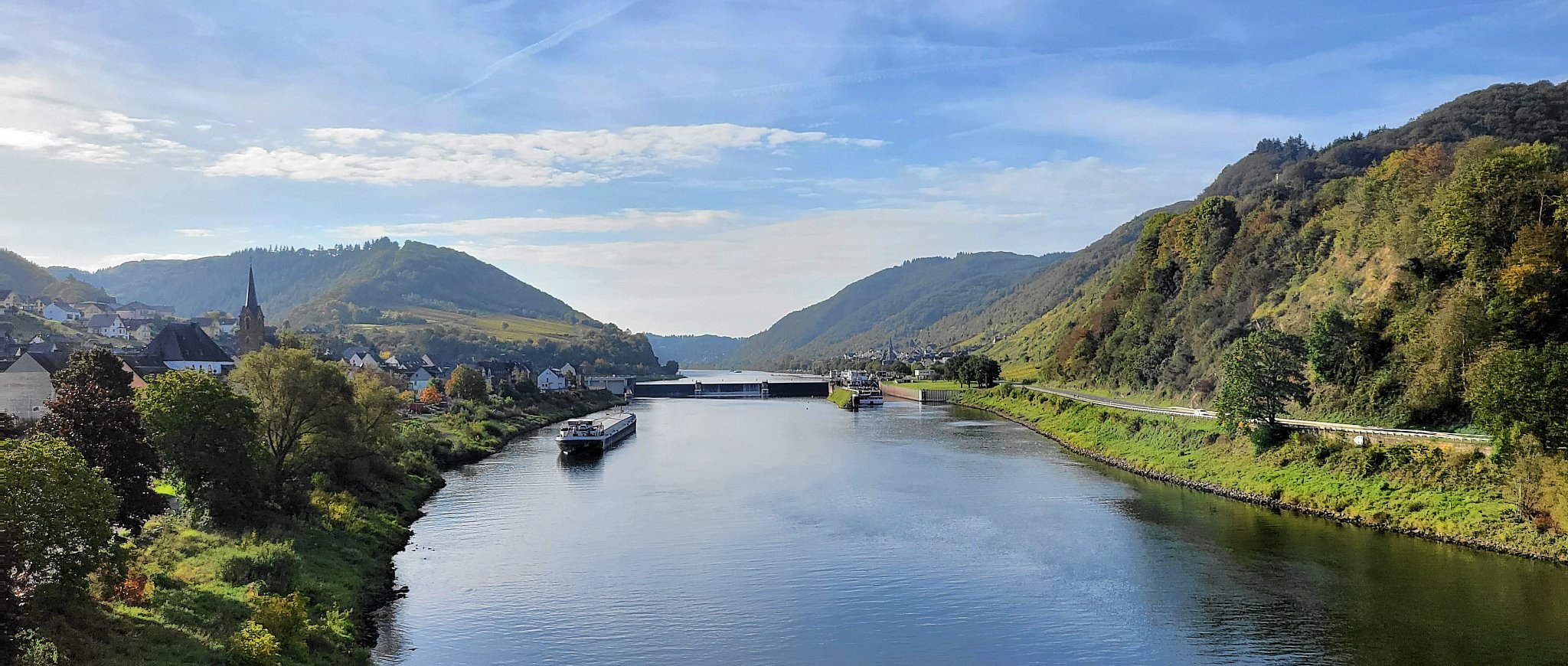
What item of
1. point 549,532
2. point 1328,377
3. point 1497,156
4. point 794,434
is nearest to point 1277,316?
point 1328,377

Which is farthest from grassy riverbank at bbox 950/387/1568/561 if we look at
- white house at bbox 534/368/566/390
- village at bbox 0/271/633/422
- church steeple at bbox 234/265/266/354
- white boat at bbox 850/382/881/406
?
white house at bbox 534/368/566/390

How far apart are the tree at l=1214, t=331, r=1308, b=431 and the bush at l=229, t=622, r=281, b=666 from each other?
44555 mm

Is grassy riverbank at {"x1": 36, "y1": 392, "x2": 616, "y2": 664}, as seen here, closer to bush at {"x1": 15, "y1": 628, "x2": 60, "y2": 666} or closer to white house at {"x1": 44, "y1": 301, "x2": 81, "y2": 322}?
bush at {"x1": 15, "y1": 628, "x2": 60, "y2": 666}

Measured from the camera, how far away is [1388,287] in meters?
53.5

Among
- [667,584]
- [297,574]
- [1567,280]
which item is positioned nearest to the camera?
[297,574]

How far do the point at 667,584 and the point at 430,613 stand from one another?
24.8 feet

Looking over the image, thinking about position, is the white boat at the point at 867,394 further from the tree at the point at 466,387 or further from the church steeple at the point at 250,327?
the church steeple at the point at 250,327

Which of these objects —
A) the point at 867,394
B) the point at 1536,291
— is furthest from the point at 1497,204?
the point at 867,394

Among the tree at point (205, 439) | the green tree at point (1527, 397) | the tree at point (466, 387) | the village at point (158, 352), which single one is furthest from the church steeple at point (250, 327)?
the green tree at point (1527, 397)

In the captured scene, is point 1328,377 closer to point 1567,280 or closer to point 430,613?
point 1567,280

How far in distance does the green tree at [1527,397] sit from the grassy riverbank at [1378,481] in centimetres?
147

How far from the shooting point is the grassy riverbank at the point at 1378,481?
3241cm

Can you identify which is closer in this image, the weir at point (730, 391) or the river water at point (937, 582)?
the river water at point (937, 582)

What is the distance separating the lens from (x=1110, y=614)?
2875 cm
